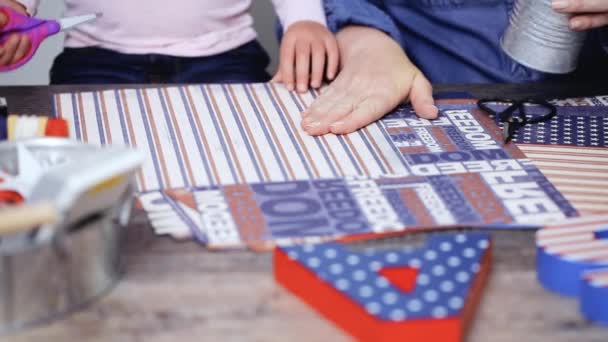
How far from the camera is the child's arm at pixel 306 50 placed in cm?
102

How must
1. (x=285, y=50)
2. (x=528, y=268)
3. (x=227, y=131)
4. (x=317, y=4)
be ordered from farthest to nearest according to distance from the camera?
(x=317, y=4) < (x=285, y=50) < (x=227, y=131) < (x=528, y=268)

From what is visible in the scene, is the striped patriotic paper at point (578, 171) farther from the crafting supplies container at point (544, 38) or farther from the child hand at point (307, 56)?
the child hand at point (307, 56)

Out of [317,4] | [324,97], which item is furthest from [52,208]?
[317,4]

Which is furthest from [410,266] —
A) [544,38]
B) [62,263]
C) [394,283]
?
→ [544,38]

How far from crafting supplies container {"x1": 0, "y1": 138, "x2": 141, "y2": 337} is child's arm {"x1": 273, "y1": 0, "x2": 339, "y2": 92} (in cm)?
48

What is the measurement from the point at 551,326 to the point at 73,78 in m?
0.91

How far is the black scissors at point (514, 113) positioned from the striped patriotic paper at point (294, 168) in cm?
1

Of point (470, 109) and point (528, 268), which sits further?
point (470, 109)

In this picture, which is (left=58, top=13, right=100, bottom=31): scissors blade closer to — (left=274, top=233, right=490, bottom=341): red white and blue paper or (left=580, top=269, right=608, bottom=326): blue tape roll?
(left=274, top=233, right=490, bottom=341): red white and blue paper

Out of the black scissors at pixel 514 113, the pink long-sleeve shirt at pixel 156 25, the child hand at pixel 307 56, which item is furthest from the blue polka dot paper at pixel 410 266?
the pink long-sleeve shirt at pixel 156 25

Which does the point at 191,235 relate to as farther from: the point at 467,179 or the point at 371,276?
the point at 467,179

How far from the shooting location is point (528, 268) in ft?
1.96

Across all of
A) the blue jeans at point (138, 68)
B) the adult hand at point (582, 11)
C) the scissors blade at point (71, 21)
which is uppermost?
the adult hand at point (582, 11)

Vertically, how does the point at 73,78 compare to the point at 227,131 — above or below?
below
